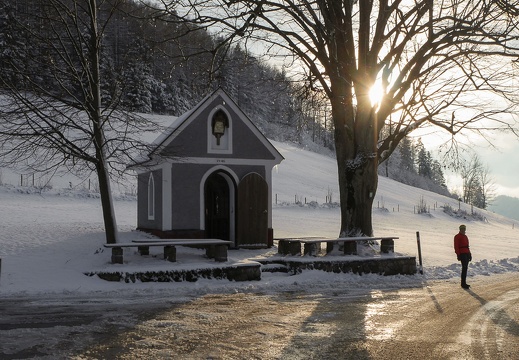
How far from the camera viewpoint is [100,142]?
16.3 m

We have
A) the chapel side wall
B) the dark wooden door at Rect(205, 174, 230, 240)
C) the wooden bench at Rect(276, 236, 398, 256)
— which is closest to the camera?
the wooden bench at Rect(276, 236, 398, 256)

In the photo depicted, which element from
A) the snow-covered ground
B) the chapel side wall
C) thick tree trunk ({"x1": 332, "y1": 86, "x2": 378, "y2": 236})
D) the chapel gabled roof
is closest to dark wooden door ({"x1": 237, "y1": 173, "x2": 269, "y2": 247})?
the snow-covered ground

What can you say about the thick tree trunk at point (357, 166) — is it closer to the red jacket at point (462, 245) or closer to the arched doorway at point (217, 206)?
the red jacket at point (462, 245)

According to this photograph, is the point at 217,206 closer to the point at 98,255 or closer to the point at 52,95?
the point at 98,255

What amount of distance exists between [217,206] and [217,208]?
0.08 metres

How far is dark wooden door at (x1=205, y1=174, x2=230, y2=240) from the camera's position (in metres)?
20.9

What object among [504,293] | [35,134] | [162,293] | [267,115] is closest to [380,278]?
[504,293]

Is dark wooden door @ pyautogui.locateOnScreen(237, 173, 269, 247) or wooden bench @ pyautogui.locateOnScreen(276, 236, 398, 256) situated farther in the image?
dark wooden door @ pyautogui.locateOnScreen(237, 173, 269, 247)

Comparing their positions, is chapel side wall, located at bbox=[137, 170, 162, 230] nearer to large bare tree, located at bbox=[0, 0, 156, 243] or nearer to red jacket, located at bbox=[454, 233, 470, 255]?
large bare tree, located at bbox=[0, 0, 156, 243]

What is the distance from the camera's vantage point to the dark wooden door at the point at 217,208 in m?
20.9

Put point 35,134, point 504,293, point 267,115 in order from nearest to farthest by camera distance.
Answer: point 504,293 < point 35,134 < point 267,115

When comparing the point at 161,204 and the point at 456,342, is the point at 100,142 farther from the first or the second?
the point at 456,342

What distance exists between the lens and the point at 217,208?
837 inches

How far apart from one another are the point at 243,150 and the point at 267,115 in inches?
3459
